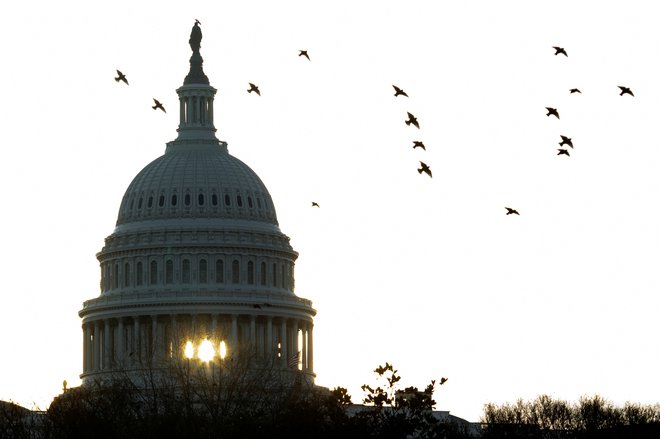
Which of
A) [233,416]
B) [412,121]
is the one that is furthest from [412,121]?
[233,416]

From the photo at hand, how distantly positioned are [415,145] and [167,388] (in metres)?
74.2

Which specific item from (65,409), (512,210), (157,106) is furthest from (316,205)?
(65,409)

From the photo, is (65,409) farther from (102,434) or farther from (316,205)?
(316,205)

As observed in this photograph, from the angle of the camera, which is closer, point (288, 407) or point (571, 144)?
point (571, 144)

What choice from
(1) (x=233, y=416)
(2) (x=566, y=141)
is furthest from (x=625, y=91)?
(1) (x=233, y=416)

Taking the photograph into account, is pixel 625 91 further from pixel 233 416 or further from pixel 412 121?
pixel 233 416

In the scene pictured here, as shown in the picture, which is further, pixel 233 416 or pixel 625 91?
pixel 233 416

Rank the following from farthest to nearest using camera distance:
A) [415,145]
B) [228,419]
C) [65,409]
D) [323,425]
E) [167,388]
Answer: [167,388] → [65,409] → [228,419] → [323,425] → [415,145]

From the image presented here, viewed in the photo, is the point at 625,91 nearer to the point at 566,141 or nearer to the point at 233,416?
the point at 566,141

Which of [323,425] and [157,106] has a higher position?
[157,106]

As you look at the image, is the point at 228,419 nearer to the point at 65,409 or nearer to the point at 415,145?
the point at 65,409

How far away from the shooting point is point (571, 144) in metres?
120

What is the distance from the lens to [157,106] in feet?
456

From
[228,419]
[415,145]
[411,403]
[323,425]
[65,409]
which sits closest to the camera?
[415,145]
